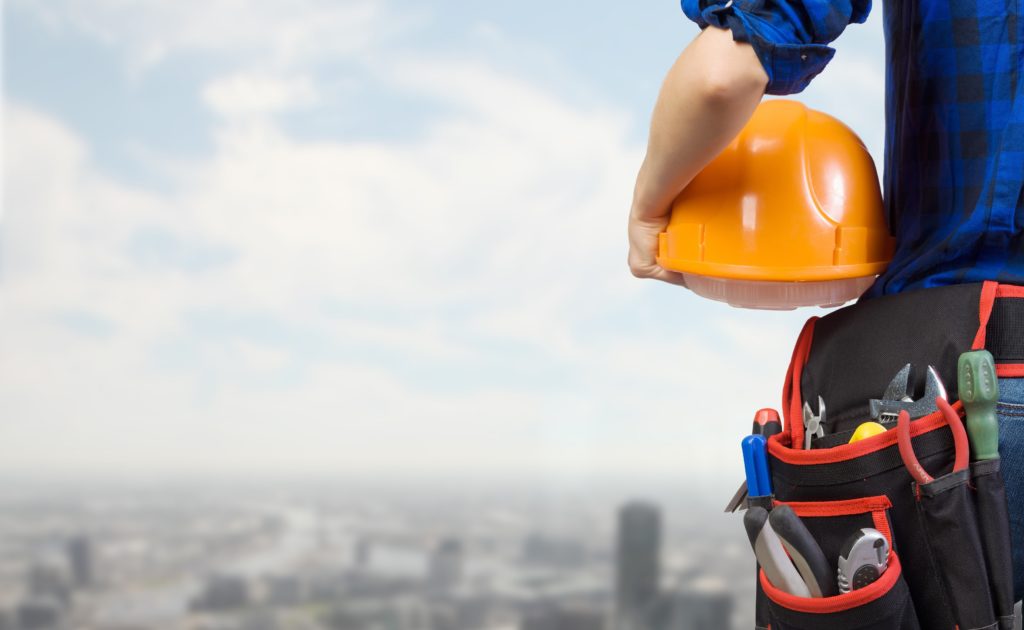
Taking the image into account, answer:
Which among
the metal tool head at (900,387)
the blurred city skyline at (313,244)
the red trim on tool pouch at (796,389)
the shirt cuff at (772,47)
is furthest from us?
the blurred city skyline at (313,244)

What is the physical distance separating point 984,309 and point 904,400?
0.10 m

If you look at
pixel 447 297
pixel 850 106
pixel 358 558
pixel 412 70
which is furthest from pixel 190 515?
pixel 850 106

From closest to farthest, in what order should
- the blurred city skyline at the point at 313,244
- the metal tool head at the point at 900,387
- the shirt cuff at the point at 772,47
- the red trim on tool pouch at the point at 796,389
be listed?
the shirt cuff at the point at 772,47, the metal tool head at the point at 900,387, the red trim on tool pouch at the point at 796,389, the blurred city skyline at the point at 313,244

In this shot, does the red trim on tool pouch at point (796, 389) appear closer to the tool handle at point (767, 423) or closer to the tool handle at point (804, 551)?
the tool handle at point (767, 423)

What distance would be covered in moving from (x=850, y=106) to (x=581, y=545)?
6.78 ft

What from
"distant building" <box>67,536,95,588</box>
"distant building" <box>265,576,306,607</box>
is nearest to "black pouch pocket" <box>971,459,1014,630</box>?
"distant building" <box>265,576,306,607</box>

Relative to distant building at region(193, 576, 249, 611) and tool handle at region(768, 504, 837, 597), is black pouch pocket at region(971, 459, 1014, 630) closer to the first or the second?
tool handle at region(768, 504, 837, 597)

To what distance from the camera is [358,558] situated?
3.96m

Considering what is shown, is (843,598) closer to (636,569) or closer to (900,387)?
(900,387)

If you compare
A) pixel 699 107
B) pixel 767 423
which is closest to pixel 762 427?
pixel 767 423

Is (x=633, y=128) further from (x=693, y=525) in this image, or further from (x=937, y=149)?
(x=937, y=149)

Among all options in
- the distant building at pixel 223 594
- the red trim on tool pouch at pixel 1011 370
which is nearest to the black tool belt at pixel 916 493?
the red trim on tool pouch at pixel 1011 370

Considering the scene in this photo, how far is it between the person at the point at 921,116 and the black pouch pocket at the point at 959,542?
0.05 metres

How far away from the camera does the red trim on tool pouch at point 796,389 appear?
0.97 metres
